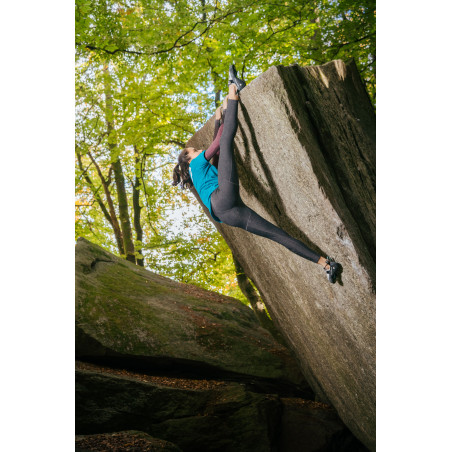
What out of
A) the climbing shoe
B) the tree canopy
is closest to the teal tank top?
the climbing shoe

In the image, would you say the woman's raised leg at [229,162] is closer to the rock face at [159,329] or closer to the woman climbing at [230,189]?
the woman climbing at [230,189]

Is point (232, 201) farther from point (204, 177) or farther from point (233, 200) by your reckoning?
point (204, 177)

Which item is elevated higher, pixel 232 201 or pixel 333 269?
pixel 232 201

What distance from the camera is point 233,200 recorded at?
3.22 meters

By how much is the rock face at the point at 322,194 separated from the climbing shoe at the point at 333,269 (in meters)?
0.06

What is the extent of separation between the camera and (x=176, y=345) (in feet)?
16.6

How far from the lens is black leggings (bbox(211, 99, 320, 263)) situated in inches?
124

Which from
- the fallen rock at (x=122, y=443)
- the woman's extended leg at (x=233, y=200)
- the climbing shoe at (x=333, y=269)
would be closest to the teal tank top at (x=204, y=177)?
the woman's extended leg at (x=233, y=200)

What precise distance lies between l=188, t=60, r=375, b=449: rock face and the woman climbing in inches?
7.9

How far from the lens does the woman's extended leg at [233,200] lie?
124 inches

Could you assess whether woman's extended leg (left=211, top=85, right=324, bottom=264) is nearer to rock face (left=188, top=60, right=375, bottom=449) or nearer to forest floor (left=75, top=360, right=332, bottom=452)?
rock face (left=188, top=60, right=375, bottom=449)

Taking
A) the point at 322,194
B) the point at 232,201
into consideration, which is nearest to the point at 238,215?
the point at 232,201

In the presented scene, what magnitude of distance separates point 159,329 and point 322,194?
3.08 m
